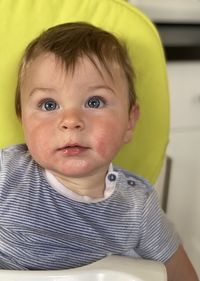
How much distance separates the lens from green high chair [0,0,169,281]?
82 centimetres

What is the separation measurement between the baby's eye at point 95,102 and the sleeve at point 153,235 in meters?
0.17

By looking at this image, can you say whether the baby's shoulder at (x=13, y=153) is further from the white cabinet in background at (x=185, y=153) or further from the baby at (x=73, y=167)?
the white cabinet in background at (x=185, y=153)

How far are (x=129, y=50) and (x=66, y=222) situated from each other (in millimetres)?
292

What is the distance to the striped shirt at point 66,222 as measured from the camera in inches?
28.8

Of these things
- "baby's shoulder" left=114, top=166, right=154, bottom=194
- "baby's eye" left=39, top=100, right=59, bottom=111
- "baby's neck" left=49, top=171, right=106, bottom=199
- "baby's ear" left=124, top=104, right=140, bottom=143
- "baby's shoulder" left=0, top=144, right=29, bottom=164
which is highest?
"baby's eye" left=39, top=100, right=59, bottom=111

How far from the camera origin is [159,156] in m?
0.92

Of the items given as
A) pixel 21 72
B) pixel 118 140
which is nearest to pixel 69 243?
pixel 118 140

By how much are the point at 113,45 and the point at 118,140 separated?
14cm

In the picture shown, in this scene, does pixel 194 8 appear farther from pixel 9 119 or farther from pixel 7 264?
pixel 7 264

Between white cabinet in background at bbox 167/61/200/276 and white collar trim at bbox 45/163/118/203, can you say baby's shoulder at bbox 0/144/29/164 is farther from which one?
white cabinet in background at bbox 167/61/200/276

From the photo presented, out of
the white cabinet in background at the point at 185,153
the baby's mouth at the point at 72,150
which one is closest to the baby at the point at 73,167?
the baby's mouth at the point at 72,150

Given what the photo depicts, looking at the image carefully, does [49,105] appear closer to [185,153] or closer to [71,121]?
[71,121]

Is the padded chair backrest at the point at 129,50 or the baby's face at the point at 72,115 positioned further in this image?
the padded chair backrest at the point at 129,50

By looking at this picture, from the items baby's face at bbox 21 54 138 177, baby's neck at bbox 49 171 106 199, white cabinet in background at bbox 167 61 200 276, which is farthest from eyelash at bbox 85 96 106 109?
white cabinet in background at bbox 167 61 200 276
